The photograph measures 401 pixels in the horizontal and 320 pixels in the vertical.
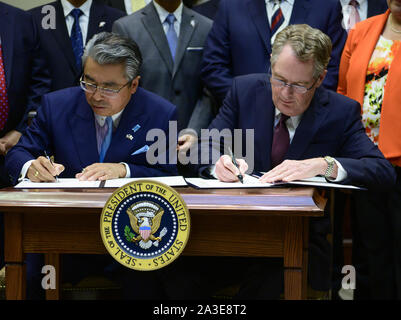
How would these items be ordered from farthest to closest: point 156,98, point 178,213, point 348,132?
point 156,98
point 348,132
point 178,213

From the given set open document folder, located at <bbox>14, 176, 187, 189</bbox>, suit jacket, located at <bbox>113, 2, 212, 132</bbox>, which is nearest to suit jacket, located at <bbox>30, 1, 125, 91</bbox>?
suit jacket, located at <bbox>113, 2, 212, 132</bbox>

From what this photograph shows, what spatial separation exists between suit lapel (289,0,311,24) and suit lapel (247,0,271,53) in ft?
0.47

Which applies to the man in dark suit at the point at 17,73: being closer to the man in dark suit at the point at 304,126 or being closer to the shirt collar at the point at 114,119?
the shirt collar at the point at 114,119

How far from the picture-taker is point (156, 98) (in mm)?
2975

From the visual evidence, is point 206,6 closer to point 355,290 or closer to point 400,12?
point 400,12

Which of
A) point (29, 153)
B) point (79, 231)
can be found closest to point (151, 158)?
point (29, 153)

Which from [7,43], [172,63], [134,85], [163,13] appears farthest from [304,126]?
[7,43]

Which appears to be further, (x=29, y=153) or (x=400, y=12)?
(x=400, y=12)

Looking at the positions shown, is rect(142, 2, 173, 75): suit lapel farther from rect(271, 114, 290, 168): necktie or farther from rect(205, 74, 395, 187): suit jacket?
rect(271, 114, 290, 168): necktie

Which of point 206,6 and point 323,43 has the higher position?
point 206,6

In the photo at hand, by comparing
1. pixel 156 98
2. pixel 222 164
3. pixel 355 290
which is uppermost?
pixel 156 98

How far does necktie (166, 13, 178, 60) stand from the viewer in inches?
136

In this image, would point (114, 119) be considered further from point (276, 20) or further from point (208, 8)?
point (208, 8)

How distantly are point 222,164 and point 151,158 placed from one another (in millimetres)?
498
